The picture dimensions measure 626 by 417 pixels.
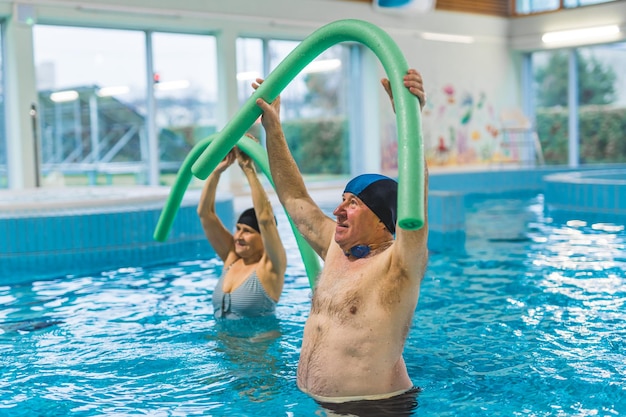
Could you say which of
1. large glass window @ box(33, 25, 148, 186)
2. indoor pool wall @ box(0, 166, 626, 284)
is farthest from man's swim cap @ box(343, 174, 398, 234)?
large glass window @ box(33, 25, 148, 186)

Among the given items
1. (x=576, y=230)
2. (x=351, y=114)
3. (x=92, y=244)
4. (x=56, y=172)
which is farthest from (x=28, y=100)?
(x=576, y=230)

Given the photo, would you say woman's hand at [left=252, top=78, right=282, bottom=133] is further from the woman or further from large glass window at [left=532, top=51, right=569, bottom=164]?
large glass window at [left=532, top=51, right=569, bottom=164]

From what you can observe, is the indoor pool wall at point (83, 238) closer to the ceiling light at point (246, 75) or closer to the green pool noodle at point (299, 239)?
the green pool noodle at point (299, 239)

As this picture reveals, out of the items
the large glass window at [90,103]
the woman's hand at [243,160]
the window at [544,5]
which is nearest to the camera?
the woman's hand at [243,160]

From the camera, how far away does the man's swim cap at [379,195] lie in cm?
273

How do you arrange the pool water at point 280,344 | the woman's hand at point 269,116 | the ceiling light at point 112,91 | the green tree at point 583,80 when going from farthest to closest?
the green tree at point 583,80 < the ceiling light at point 112,91 < the pool water at point 280,344 < the woman's hand at point 269,116

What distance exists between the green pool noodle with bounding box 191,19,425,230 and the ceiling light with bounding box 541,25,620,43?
1629 centimetres

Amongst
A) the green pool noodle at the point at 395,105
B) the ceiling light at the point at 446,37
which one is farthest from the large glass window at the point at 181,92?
the green pool noodle at the point at 395,105

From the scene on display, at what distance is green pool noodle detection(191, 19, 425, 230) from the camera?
2.24m

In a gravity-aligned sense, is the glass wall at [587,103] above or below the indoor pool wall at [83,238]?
above

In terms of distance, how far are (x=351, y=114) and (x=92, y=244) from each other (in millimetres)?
10280

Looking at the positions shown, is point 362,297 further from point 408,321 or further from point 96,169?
point 96,169

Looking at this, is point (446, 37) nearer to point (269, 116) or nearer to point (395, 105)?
point (269, 116)

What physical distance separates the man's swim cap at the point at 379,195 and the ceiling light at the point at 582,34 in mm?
16464
